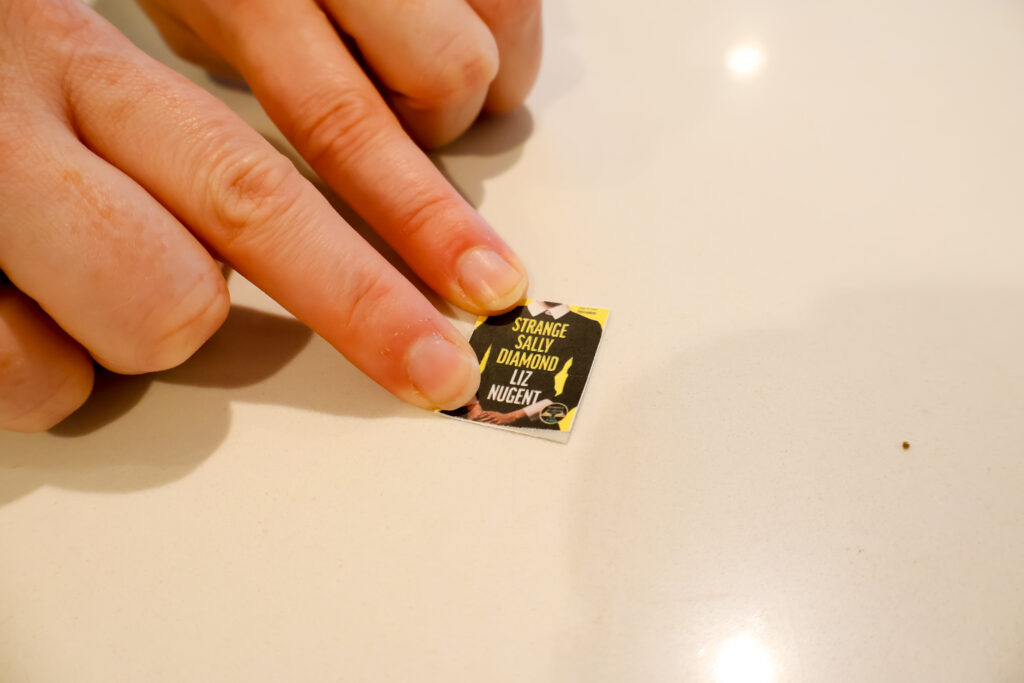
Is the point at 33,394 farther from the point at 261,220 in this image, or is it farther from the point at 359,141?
the point at 359,141

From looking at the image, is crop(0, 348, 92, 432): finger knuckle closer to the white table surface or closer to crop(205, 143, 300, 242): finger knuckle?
the white table surface

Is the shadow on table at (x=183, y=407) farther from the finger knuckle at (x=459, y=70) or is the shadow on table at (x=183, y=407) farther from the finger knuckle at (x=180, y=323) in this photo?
the finger knuckle at (x=459, y=70)

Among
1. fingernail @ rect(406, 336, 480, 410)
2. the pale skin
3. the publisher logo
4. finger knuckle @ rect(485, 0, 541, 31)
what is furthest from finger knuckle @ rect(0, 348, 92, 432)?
finger knuckle @ rect(485, 0, 541, 31)

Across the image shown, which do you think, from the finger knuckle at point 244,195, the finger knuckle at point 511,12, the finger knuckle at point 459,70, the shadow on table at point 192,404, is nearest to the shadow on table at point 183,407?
the shadow on table at point 192,404

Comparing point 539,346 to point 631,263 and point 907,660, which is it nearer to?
point 631,263

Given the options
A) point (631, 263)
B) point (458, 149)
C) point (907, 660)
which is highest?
point (458, 149)

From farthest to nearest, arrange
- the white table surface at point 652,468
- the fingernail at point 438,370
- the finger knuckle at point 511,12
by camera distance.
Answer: the finger knuckle at point 511,12
the fingernail at point 438,370
the white table surface at point 652,468

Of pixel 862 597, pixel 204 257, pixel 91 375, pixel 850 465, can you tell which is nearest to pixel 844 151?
pixel 850 465
